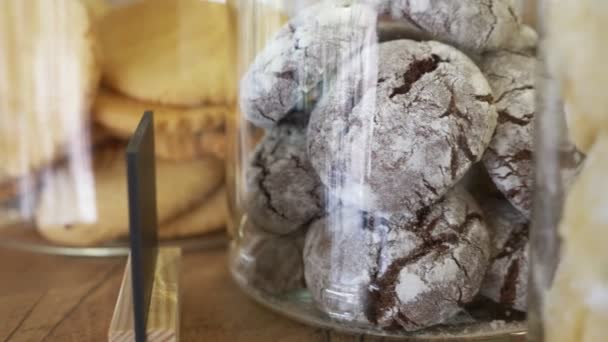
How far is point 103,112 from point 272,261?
0.70ft

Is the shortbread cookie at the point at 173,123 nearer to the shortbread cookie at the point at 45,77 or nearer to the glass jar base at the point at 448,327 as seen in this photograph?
the shortbread cookie at the point at 45,77

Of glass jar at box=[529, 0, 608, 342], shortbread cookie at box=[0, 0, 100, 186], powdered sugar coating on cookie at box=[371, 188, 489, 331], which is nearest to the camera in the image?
glass jar at box=[529, 0, 608, 342]

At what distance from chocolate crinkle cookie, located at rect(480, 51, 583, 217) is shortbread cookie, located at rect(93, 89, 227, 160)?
244 mm

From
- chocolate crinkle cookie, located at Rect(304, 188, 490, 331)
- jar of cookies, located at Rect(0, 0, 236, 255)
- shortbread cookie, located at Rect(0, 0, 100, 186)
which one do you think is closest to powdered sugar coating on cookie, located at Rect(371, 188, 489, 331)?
chocolate crinkle cookie, located at Rect(304, 188, 490, 331)

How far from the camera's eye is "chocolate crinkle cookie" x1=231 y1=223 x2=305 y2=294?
466mm

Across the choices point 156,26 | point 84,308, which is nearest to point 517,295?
point 84,308

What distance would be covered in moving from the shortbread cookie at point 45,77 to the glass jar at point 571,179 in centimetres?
39

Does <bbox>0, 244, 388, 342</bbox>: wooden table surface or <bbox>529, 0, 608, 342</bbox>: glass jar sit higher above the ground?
<bbox>529, 0, 608, 342</bbox>: glass jar

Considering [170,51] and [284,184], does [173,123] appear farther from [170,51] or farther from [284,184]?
[284,184]

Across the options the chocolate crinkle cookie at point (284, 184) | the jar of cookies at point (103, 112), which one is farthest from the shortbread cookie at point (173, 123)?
the chocolate crinkle cookie at point (284, 184)

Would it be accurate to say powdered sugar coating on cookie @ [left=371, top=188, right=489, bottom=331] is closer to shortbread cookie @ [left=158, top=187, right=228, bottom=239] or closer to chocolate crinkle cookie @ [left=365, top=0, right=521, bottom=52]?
chocolate crinkle cookie @ [left=365, top=0, right=521, bottom=52]

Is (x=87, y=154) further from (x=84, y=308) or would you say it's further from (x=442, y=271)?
(x=442, y=271)

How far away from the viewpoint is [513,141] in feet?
1.30

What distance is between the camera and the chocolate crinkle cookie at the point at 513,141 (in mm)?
396
